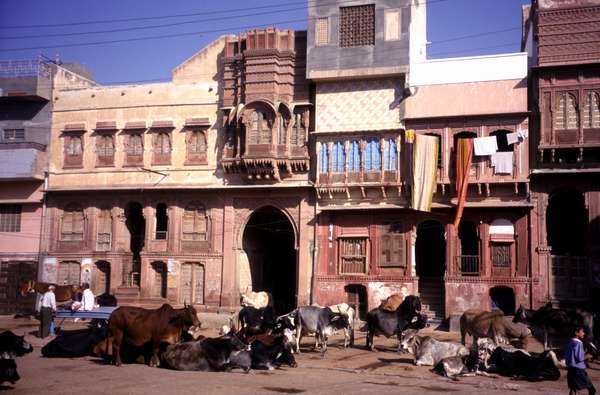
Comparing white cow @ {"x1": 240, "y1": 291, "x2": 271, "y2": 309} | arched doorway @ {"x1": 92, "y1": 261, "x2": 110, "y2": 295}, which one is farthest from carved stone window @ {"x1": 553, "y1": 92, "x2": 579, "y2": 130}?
arched doorway @ {"x1": 92, "y1": 261, "x2": 110, "y2": 295}

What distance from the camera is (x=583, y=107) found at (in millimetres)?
27500

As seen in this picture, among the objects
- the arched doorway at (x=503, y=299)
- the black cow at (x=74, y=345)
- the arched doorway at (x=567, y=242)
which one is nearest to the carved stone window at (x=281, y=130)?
the arched doorway at (x=503, y=299)

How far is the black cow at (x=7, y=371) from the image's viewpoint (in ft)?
42.0

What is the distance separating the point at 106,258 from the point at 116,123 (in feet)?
23.8

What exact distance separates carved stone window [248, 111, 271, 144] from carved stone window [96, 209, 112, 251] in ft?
30.8

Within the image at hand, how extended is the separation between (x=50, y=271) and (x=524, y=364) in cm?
2727

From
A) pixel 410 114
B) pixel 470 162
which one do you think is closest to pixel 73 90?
pixel 410 114

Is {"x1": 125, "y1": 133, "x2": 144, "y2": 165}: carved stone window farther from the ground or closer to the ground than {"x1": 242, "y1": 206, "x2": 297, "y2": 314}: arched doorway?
farther from the ground

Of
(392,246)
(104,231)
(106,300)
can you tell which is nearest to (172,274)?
(106,300)

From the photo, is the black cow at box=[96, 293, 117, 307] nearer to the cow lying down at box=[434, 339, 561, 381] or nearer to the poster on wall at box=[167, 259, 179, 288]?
the poster on wall at box=[167, 259, 179, 288]

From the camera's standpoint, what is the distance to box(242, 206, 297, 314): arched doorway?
3512 centimetres

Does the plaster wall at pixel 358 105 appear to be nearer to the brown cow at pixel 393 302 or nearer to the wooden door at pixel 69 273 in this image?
the brown cow at pixel 393 302

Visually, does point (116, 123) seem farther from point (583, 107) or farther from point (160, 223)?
point (583, 107)

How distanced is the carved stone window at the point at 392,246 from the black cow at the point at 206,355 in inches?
583
